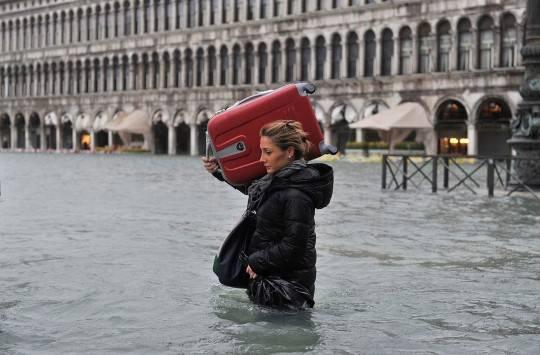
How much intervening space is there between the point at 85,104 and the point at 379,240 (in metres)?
64.5

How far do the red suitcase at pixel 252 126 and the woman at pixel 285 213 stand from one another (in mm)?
177

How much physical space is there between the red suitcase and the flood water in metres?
1.07

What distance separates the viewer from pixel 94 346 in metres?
5.31

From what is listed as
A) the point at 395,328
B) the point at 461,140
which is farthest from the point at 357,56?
the point at 395,328

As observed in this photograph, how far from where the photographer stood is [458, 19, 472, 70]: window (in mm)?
46969

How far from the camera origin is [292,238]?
19.2ft

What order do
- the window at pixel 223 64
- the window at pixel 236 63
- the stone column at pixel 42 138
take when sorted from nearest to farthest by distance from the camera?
the window at pixel 236 63 → the window at pixel 223 64 → the stone column at pixel 42 138

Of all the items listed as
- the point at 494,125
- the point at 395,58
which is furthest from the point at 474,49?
the point at 395,58

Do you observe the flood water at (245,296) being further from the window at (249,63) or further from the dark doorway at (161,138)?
the dark doorway at (161,138)

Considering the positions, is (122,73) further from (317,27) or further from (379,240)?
(379,240)

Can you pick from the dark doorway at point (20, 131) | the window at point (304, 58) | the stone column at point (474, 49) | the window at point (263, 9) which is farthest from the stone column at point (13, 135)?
the stone column at point (474, 49)

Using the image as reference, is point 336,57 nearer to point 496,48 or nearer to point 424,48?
point 424,48

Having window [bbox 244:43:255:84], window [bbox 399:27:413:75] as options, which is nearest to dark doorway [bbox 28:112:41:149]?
window [bbox 244:43:255:84]

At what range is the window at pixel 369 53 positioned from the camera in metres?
52.2
